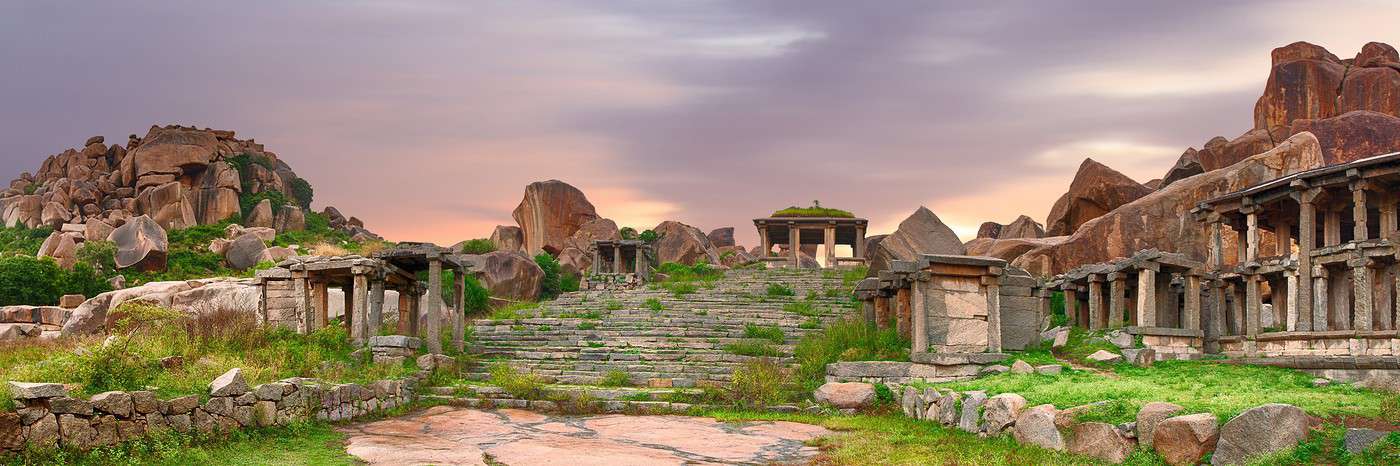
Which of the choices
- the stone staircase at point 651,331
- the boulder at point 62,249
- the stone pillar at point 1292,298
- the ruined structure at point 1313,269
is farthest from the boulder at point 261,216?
the stone pillar at point 1292,298

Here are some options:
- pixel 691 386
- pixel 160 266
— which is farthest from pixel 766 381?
pixel 160 266

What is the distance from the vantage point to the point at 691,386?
2002 cm

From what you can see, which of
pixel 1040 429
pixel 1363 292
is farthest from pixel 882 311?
pixel 1363 292

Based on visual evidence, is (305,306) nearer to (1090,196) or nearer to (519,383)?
(519,383)

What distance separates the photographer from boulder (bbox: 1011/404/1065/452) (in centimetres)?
1146

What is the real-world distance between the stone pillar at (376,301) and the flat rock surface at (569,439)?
4.64m

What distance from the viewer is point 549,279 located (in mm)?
46625

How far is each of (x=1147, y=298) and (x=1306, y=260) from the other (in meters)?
10.1

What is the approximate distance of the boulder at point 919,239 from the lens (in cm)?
3219

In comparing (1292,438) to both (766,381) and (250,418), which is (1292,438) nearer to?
(766,381)

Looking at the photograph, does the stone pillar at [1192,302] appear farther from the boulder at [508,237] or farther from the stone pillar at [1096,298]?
the boulder at [508,237]

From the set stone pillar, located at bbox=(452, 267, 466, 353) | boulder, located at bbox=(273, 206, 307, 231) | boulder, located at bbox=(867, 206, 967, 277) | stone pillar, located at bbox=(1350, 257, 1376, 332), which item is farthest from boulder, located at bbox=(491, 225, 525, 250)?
stone pillar, located at bbox=(1350, 257, 1376, 332)

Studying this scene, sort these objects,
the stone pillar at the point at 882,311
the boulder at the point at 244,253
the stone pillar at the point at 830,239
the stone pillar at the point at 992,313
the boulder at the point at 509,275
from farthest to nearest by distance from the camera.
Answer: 1. the boulder at the point at 244,253
2. the stone pillar at the point at 830,239
3. the boulder at the point at 509,275
4. the stone pillar at the point at 882,311
5. the stone pillar at the point at 992,313

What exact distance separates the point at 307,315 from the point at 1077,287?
63.2 feet
